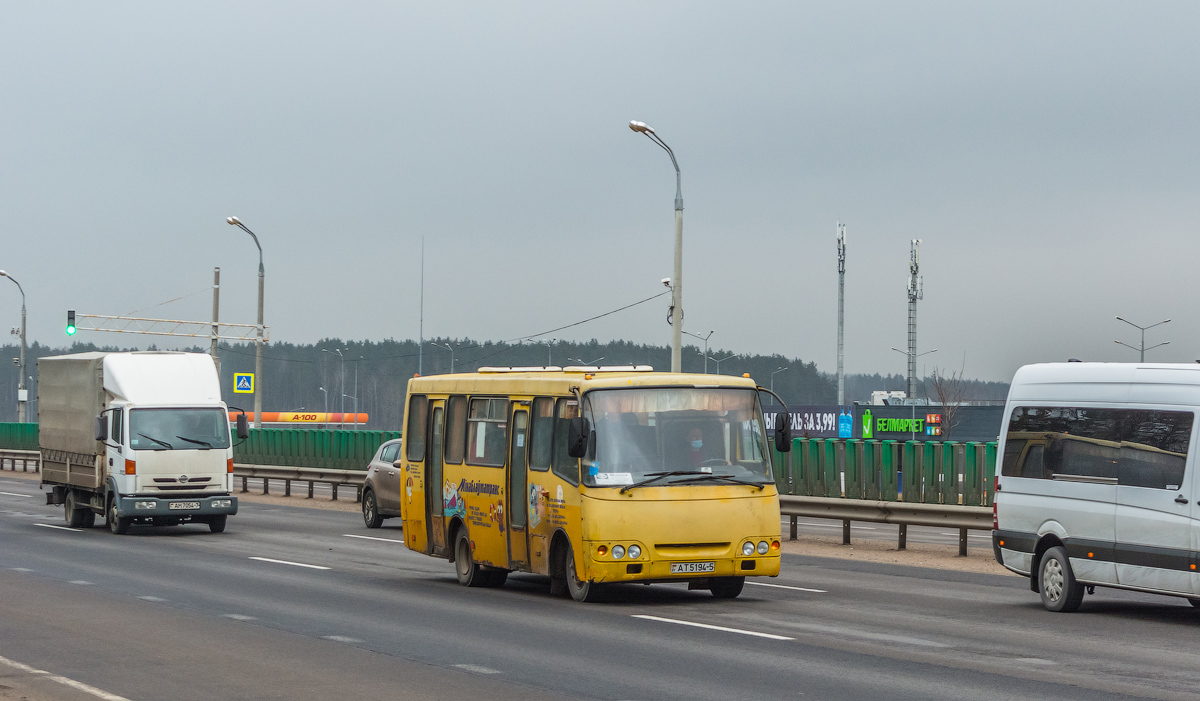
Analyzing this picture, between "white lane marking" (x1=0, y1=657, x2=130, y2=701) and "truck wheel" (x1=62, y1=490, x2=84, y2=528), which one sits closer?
"white lane marking" (x1=0, y1=657, x2=130, y2=701)

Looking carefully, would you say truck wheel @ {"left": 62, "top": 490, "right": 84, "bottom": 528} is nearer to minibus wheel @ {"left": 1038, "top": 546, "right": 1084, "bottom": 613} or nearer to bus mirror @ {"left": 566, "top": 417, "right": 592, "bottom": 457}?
bus mirror @ {"left": 566, "top": 417, "right": 592, "bottom": 457}

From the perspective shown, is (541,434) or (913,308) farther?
(913,308)

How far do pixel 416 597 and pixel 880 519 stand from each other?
964cm

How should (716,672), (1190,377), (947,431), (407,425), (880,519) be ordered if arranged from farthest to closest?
(947,431), (880,519), (407,425), (1190,377), (716,672)

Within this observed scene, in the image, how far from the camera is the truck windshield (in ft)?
82.8

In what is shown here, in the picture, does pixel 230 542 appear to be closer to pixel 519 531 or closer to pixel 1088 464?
pixel 519 531

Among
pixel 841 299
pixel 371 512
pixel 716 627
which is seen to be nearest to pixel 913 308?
pixel 841 299

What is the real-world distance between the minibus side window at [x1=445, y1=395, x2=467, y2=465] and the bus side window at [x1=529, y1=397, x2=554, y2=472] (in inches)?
65.5

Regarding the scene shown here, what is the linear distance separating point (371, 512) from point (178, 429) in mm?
4407

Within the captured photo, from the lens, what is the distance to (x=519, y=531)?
15219 millimetres

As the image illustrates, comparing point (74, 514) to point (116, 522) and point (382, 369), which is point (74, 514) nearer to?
point (116, 522)

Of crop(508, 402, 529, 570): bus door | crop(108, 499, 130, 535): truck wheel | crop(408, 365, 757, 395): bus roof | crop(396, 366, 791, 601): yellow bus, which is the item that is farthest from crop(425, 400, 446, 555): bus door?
crop(108, 499, 130, 535): truck wheel

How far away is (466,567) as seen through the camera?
656 inches

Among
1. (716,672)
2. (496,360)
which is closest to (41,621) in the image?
(716,672)
